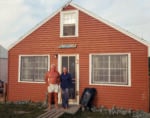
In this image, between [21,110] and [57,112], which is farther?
[21,110]

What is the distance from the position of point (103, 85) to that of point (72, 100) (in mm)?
1757

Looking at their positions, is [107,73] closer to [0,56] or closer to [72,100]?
[72,100]

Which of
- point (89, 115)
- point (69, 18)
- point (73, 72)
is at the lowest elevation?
point (89, 115)

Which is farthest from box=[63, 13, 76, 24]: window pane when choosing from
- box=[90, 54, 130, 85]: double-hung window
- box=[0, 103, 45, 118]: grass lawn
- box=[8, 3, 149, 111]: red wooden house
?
box=[0, 103, 45, 118]: grass lawn

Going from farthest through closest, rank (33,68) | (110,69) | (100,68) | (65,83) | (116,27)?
(33,68), (100,68), (110,69), (116,27), (65,83)

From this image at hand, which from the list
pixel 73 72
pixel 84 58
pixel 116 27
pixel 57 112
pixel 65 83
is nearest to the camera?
pixel 57 112

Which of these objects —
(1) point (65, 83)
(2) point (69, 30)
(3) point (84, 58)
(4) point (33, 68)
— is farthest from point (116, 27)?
(4) point (33, 68)

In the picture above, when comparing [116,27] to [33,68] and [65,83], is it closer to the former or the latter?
[65,83]

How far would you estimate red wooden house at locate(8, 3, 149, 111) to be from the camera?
1160 cm

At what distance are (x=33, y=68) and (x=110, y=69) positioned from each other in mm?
4307

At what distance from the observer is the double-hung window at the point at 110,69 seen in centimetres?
1183

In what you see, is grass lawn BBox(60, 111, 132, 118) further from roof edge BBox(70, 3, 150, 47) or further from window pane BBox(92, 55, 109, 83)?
roof edge BBox(70, 3, 150, 47)

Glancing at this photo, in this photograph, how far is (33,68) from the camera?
13.9 metres

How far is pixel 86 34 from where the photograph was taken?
12672 millimetres
